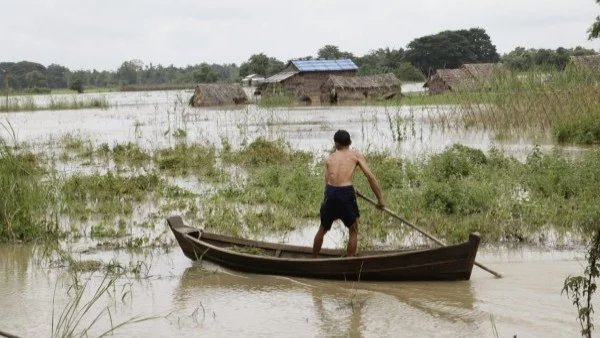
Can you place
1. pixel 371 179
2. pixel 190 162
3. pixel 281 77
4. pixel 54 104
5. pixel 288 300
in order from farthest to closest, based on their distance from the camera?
pixel 281 77 → pixel 54 104 → pixel 190 162 → pixel 371 179 → pixel 288 300

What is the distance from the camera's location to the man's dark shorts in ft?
22.0

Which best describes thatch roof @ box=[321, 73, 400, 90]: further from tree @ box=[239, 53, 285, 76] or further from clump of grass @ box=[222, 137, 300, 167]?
clump of grass @ box=[222, 137, 300, 167]

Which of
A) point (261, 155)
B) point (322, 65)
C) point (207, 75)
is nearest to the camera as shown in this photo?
point (261, 155)

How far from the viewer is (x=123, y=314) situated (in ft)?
20.6

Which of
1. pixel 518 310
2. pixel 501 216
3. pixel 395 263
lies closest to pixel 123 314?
pixel 395 263

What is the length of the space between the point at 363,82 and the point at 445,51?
20.6 m

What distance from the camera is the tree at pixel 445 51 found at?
58.8 metres

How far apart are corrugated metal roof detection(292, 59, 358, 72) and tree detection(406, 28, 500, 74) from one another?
1356cm

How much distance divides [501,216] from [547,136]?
951 centimetres

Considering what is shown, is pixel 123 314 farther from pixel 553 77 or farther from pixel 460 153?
pixel 553 77

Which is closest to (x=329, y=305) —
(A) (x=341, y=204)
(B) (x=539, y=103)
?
(A) (x=341, y=204)

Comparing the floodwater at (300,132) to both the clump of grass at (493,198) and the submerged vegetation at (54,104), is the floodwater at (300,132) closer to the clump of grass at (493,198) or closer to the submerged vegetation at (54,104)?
the clump of grass at (493,198)

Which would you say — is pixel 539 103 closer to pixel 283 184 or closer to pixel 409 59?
pixel 283 184

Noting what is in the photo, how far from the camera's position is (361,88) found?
131 ft
